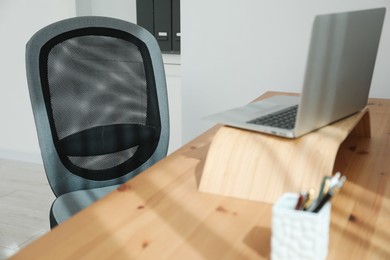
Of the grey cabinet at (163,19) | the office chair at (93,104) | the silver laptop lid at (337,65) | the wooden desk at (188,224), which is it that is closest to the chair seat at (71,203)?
the office chair at (93,104)

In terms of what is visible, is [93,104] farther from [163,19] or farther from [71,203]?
[163,19]

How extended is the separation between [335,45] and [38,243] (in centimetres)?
62

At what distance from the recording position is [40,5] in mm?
2973

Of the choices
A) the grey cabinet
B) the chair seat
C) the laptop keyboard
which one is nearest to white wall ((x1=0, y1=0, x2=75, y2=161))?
the grey cabinet

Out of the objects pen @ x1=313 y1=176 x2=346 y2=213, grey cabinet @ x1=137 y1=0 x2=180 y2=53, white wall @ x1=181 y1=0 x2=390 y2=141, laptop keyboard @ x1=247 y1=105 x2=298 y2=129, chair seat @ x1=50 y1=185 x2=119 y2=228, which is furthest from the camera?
grey cabinet @ x1=137 y1=0 x2=180 y2=53

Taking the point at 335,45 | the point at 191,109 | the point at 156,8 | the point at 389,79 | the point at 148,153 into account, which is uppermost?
the point at 335,45

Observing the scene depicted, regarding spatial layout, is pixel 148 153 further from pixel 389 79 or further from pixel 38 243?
pixel 389 79

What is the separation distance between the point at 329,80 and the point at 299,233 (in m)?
0.38

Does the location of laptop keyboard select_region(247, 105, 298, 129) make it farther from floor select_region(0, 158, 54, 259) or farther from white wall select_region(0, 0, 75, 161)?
white wall select_region(0, 0, 75, 161)

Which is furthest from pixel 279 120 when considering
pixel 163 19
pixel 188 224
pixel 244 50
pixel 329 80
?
pixel 163 19

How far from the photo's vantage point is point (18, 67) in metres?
3.14

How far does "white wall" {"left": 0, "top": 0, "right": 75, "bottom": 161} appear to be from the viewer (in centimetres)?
297

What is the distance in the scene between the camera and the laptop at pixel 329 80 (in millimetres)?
789

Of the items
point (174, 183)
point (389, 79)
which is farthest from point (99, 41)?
point (389, 79)
